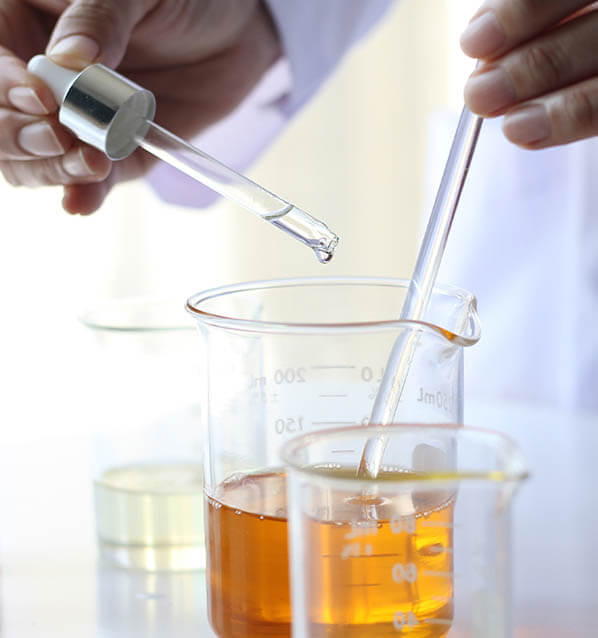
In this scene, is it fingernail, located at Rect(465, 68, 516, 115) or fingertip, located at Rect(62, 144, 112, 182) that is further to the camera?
fingertip, located at Rect(62, 144, 112, 182)

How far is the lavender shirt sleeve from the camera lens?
5.10 ft

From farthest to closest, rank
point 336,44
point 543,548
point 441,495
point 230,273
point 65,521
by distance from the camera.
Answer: point 230,273
point 336,44
point 65,521
point 543,548
point 441,495

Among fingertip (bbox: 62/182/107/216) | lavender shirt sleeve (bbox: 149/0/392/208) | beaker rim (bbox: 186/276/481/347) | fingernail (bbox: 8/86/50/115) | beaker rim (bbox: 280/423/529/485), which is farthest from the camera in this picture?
lavender shirt sleeve (bbox: 149/0/392/208)

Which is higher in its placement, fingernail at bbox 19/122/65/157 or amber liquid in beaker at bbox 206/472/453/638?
fingernail at bbox 19/122/65/157

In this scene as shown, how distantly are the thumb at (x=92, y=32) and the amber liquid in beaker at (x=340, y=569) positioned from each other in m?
0.41

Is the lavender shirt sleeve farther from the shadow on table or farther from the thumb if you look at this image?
the shadow on table

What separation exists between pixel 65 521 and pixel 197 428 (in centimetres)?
19

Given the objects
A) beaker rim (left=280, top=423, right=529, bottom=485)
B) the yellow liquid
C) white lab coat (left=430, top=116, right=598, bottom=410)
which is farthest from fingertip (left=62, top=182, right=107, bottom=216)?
white lab coat (left=430, top=116, right=598, bottom=410)

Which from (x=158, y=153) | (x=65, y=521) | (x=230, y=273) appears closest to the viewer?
(x=158, y=153)

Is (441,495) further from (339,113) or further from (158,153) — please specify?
(339,113)

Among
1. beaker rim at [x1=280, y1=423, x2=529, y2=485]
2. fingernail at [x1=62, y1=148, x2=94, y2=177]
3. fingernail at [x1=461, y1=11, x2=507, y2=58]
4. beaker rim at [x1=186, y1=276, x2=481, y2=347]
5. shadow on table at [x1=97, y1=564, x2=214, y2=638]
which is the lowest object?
shadow on table at [x1=97, y1=564, x2=214, y2=638]

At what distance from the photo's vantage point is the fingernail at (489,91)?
75 centimetres

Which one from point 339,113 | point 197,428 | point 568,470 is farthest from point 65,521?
point 339,113

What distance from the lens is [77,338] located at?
2803 millimetres
